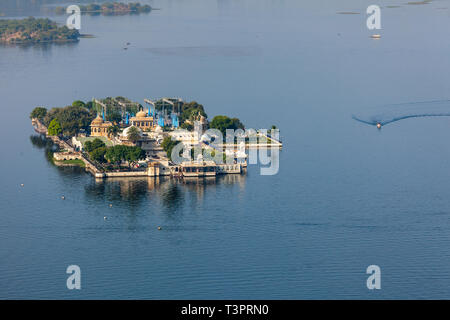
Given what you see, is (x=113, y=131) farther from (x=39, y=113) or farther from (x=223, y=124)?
(x=39, y=113)

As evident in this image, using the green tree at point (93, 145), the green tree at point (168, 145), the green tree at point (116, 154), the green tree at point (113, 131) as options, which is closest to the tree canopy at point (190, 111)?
the green tree at point (113, 131)

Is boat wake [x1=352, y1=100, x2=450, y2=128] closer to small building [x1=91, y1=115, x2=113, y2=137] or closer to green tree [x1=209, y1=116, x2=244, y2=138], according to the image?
green tree [x1=209, y1=116, x2=244, y2=138]

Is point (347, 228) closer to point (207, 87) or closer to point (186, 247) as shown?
point (186, 247)

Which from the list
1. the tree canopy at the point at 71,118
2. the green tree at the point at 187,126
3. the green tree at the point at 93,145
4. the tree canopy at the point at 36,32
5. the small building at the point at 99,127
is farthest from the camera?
the tree canopy at the point at 36,32

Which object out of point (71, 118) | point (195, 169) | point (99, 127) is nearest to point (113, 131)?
point (99, 127)

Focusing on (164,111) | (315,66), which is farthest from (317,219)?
(315,66)

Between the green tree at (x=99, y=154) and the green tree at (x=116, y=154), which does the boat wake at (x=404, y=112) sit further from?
the green tree at (x=99, y=154)
